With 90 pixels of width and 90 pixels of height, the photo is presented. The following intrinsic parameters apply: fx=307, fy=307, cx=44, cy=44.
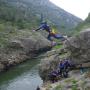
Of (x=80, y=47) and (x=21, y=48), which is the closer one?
(x=80, y=47)

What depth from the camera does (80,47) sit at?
38.7 metres

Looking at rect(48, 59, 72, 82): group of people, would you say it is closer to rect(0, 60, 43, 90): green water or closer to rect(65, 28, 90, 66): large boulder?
rect(65, 28, 90, 66): large boulder

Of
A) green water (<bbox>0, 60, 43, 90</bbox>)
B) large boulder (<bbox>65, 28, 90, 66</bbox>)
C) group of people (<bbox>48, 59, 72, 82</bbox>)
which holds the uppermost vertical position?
large boulder (<bbox>65, 28, 90, 66</bbox>)

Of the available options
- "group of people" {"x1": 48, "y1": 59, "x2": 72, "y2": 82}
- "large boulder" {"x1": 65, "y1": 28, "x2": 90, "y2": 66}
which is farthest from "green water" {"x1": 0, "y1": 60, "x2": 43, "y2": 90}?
"large boulder" {"x1": 65, "y1": 28, "x2": 90, "y2": 66}

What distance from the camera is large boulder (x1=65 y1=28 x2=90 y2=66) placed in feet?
122

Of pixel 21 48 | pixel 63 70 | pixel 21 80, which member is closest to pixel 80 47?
pixel 63 70

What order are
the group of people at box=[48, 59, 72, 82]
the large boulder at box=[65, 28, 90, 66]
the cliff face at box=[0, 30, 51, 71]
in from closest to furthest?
the large boulder at box=[65, 28, 90, 66] < the group of people at box=[48, 59, 72, 82] < the cliff face at box=[0, 30, 51, 71]

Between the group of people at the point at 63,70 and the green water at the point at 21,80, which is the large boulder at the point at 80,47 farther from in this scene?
the green water at the point at 21,80

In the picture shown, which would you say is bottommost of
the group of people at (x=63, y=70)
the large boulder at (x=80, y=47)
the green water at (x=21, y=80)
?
the green water at (x=21, y=80)

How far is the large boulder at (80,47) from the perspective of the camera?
3723 cm

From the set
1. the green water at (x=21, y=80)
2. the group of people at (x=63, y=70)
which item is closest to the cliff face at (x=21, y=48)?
the green water at (x=21, y=80)

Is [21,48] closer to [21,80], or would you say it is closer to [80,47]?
[21,80]

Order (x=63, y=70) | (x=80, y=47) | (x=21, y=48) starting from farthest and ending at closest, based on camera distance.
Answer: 1. (x=21, y=48)
2. (x=63, y=70)
3. (x=80, y=47)

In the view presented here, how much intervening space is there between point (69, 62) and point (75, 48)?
2.39 m
